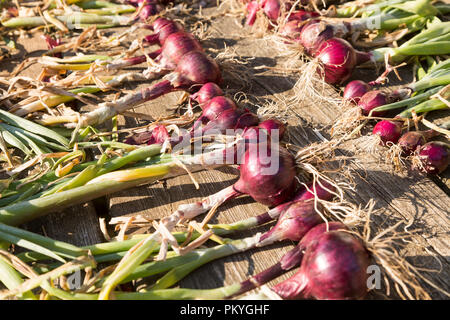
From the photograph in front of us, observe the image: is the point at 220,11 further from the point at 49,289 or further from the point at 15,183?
the point at 49,289

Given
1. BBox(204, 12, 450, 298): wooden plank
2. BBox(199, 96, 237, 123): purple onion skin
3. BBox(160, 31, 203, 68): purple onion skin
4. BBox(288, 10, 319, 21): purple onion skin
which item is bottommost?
BBox(204, 12, 450, 298): wooden plank

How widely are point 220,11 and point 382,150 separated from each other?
166cm

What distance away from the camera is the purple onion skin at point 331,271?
118cm

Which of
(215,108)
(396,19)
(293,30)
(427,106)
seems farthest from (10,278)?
(396,19)

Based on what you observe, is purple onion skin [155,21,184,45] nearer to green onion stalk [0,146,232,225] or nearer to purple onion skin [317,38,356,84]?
purple onion skin [317,38,356,84]

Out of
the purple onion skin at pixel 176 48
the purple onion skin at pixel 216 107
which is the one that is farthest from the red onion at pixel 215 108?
the purple onion skin at pixel 176 48

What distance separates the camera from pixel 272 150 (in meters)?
1.49

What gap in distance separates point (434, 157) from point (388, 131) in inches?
8.4

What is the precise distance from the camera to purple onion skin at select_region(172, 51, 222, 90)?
2041 mm

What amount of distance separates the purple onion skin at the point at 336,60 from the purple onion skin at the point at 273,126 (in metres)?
0.54

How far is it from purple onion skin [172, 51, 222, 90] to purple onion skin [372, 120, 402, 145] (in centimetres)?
80

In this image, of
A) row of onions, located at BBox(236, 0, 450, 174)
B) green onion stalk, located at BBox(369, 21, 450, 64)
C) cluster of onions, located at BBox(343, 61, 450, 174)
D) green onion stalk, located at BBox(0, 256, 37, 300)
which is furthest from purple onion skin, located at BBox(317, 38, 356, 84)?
green onion stalk, located at BBox(0, 256, 37, 300)

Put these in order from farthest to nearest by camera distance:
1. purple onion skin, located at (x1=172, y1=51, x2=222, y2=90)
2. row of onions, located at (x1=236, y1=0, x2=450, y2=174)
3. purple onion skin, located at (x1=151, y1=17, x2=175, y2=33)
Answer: purple onion skin, located at (x1=151, y1=17, x2=175, y2=33)
purple onion skin, located at (x1=172, y1=51, x2=222, y2=90)
row of onions, located at (x1=236, y1=0, x2=450, y2=174)

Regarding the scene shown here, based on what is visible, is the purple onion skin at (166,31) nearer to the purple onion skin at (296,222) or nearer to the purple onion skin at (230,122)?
the purple onion skin at (230,122)
